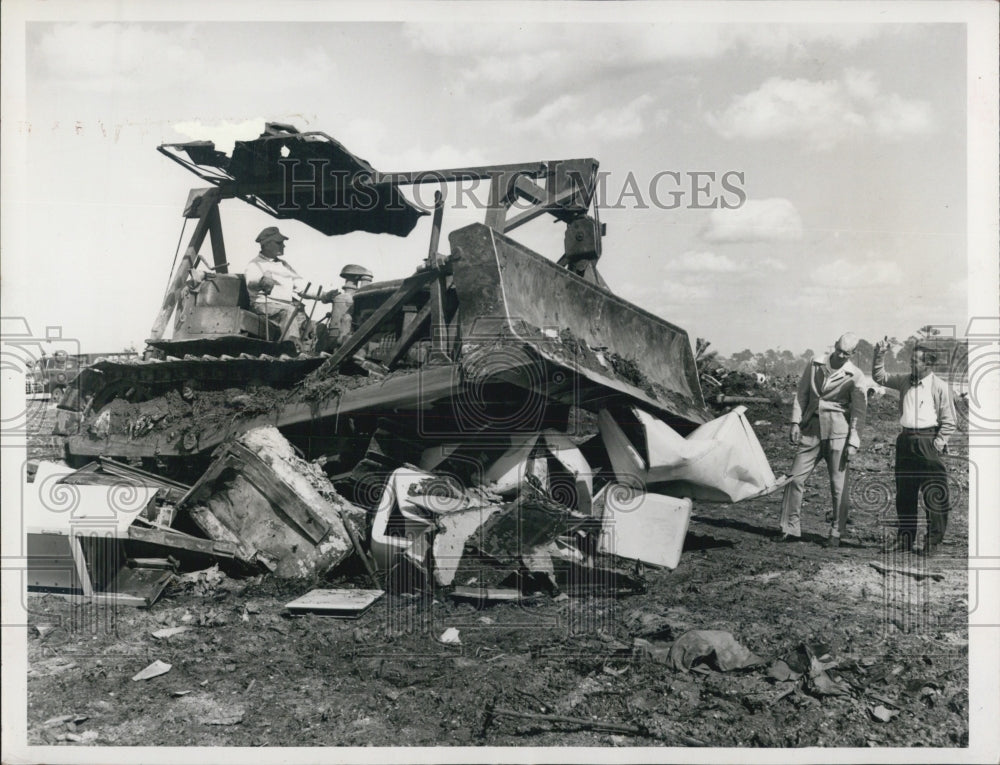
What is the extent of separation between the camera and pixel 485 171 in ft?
16.7

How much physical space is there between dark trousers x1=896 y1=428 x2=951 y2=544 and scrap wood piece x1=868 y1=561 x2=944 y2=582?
56 centimetres

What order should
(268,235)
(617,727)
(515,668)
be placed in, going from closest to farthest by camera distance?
(617,727) → (515,668) → (268,235)

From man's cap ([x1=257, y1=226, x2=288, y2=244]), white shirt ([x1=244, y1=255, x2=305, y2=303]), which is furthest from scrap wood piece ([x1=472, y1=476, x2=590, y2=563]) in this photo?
man's cap ([x1=257, y1=226, x2=288, y2=244])

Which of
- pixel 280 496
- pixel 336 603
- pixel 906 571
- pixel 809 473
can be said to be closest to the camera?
pixel 336 603

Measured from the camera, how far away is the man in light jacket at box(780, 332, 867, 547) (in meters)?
5.34

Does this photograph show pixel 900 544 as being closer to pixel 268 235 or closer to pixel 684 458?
pixel 684 458

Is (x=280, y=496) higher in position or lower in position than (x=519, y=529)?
higher

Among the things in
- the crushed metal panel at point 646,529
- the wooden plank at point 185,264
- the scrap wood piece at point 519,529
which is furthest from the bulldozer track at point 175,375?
the crushed metal panel at point 646,529

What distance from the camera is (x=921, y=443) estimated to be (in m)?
5.07

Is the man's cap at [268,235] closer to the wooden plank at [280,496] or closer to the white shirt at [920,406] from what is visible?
the wooden plank at [280,496]

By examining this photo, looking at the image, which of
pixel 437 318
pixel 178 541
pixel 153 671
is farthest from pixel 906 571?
pixel 178 541

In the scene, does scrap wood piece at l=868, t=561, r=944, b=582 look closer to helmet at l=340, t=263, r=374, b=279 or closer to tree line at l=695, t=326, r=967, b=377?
tree line at l=695, t=326, r=967, b=377

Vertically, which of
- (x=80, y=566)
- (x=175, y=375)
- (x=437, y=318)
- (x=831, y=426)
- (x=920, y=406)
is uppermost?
(x=437, y=318)

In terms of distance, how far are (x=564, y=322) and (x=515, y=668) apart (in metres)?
2.26
